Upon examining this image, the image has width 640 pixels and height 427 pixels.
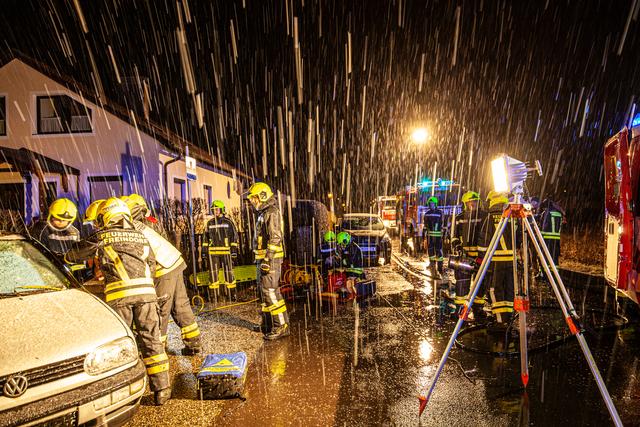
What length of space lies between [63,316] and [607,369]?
520 cm

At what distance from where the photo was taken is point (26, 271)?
3.39 metres

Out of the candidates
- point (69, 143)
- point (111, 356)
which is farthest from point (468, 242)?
point (69, 143)

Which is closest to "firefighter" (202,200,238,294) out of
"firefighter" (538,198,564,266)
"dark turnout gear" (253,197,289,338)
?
"dark turnout gear" (253,197,289,338)

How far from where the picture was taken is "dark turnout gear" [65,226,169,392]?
11.6 ft

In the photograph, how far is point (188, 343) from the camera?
4.75 meters

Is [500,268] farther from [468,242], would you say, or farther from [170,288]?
[170,288]

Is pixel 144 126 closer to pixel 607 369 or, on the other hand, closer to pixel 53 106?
pixel 53 106

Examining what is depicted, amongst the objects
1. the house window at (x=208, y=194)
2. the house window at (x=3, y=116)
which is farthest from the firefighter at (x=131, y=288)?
the house window at (x=208, y=194)

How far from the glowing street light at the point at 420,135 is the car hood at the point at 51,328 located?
11.8 metres

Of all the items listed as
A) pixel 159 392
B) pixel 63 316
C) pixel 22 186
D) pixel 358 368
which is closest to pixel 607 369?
pixel 358 368

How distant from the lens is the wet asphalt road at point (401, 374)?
10.7 ft

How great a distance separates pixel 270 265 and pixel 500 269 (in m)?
3.09

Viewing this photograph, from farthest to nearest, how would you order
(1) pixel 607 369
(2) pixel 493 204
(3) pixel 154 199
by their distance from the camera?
1. (3) pixel 154 199
2. (2) pixel 493 204
3. (1) pixel 607 369

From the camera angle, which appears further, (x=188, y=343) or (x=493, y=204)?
(x=493, y=204)
